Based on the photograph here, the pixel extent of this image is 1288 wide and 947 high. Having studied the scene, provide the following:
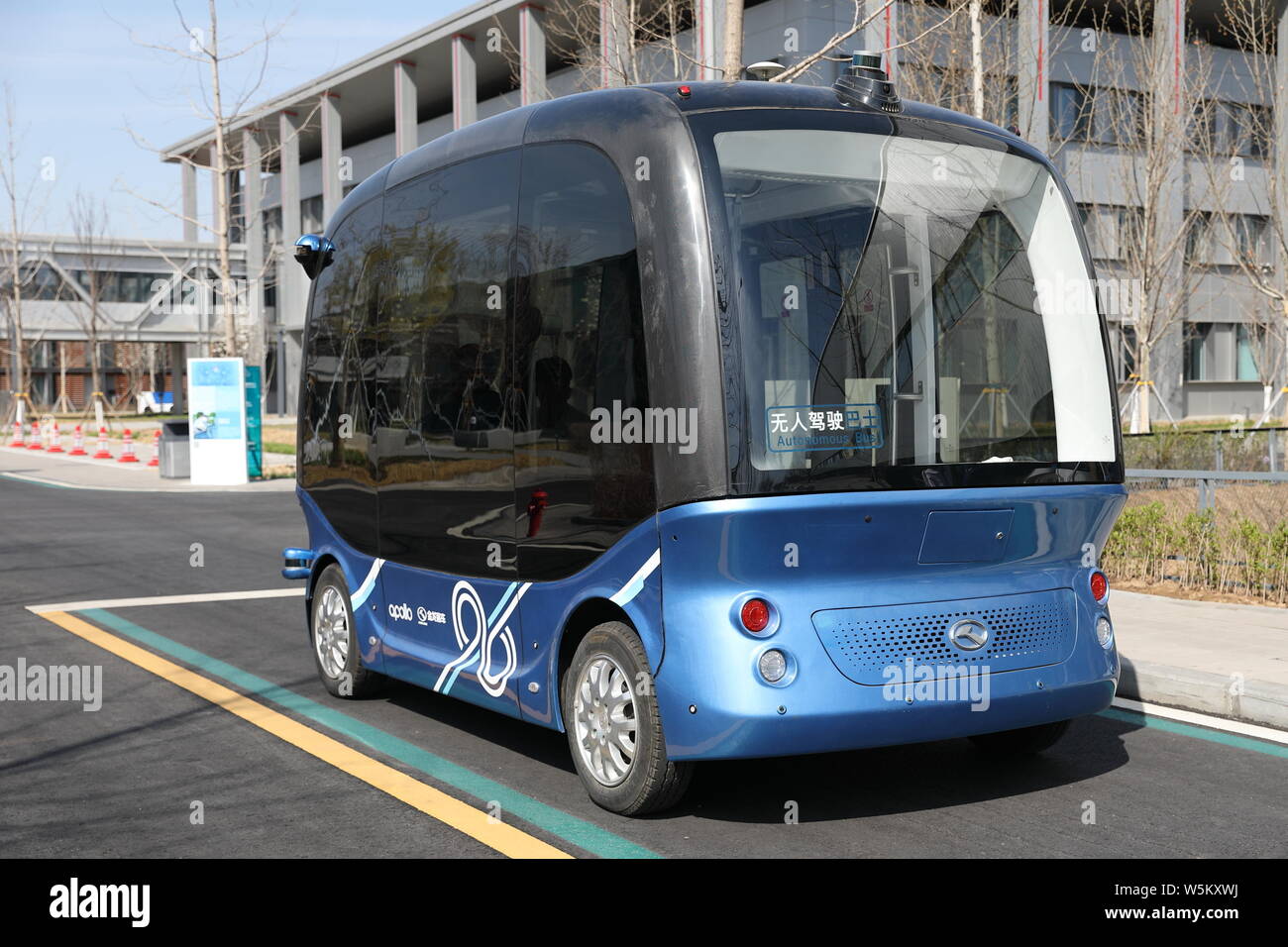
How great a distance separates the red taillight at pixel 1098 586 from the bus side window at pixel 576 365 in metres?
2.02

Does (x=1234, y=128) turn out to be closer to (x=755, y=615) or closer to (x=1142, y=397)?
(x=1142, y=397)

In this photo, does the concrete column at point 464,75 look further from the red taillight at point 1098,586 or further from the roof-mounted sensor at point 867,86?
the red taillight at point 1098,586

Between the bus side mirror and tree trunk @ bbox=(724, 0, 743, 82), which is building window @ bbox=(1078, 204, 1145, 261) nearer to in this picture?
tree trunk @ bbox=(724, 0, 743, 82)

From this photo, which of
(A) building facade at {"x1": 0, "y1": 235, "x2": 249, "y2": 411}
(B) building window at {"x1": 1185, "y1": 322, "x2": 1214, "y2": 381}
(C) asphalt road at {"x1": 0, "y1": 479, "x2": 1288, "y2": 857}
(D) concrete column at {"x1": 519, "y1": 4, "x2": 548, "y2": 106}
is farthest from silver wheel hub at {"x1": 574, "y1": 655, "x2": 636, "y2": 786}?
(A) building facade at {"x1": 0, "y1": 235, "x2": 249, "y2": 411}

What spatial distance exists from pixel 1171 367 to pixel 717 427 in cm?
4091

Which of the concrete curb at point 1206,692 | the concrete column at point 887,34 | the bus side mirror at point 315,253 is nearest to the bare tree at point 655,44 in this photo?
the concrete column at point 887,34

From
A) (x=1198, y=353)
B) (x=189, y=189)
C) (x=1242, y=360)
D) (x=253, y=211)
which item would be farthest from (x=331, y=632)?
(x=189, y=189)

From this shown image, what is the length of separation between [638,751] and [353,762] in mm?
1691

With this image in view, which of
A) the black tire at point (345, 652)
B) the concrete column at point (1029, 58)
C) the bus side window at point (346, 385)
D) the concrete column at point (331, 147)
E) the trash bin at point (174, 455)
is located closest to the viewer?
the bus side window at point (346, 385)

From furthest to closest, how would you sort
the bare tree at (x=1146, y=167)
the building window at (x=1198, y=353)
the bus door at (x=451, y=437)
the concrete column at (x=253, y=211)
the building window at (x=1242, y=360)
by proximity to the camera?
the concrete column at (x=253, y=211) < the building window at (x=1242, y=360) < the building window at (x=1198, y=353) < the bare tree at (x=1146, y=167) < the bus door at (x=451, y=437)

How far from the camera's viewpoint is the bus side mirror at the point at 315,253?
343 inches

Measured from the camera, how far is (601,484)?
5906 mm
